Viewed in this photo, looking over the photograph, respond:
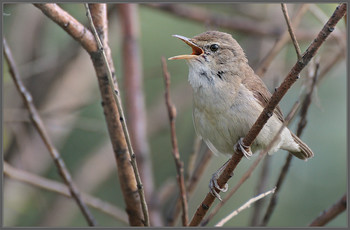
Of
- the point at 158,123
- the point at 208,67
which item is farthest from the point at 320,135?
the point at 208,67

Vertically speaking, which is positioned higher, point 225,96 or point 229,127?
point 225,96

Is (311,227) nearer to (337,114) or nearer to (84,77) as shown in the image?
(337,114)

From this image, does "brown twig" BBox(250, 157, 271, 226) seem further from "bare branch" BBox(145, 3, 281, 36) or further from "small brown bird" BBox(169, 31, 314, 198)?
"bare branch" BBox(145, 3, 281, 36)

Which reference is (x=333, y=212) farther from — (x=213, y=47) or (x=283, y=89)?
(x=213, y=47)

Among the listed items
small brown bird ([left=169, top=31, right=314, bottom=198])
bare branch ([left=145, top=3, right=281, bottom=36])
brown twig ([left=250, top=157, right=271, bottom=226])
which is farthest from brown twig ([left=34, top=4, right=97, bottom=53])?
bare branch ([left=145, top=3, right=281, bottom=36])

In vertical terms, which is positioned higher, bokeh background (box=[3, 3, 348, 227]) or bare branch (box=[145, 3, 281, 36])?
bare branch (box=[145, 3, 281, 36])

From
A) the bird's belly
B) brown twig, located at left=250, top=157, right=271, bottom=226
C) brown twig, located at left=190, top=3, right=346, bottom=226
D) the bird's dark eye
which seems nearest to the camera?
brown twig, located at left=190, top=3, right=346, bottom=226

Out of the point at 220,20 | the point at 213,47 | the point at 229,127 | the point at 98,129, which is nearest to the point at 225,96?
the point at 229,127
